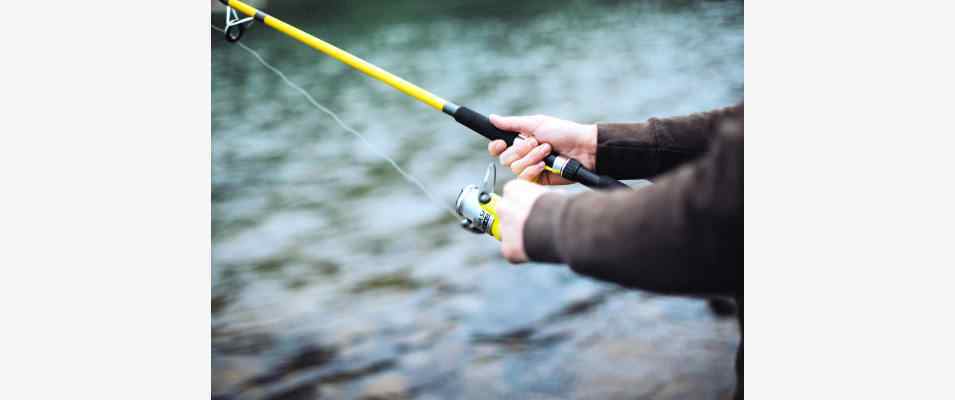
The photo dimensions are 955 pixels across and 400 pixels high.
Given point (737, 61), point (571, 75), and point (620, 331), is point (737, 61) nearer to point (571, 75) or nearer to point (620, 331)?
point (571, 75)

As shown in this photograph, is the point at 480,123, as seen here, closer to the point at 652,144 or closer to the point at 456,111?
the point at 456,111

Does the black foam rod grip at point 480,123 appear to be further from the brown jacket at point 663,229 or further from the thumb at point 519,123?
the brown jacket at point 663,229

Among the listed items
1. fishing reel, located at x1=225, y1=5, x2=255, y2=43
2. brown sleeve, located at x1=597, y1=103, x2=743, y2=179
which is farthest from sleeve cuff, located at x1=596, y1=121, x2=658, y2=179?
fishing reel, located at x1=225, y1=5, x2=255, y2=43

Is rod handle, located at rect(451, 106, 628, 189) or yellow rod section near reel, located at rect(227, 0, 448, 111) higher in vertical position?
yellow rod section near reel, located at rect(227, 0, 448, 111)

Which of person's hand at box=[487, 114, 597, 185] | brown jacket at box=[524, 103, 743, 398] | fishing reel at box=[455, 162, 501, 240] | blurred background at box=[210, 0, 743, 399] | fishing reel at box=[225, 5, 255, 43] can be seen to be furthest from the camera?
blurred background at box=[210, 0, 743, 399]

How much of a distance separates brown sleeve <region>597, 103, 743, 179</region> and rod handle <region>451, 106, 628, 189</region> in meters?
0.07

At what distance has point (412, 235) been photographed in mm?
2488

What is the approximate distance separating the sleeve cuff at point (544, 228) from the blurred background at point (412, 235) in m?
0.91

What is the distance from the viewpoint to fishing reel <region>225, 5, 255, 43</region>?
64.9 inches

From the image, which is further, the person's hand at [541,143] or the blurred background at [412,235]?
the blurred background at [412,235]

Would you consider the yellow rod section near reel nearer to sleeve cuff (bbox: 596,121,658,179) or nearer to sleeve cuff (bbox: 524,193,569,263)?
sleeve cuff (bbox: 596,121,658,179)

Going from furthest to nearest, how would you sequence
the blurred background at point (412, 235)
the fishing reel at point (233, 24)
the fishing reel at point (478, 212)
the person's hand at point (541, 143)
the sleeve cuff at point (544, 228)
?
the blurred background at point (412, 235) < the fishing reel at point (233, 24) < the person's hand at point (541, 143) < the fishing reel at point (478, 212) < the sleeve cuff at point (544, 228)

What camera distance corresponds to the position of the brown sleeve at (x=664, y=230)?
0.69 meters

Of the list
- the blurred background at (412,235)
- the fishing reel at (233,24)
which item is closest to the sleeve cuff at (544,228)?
the blurred background at (412,235)
